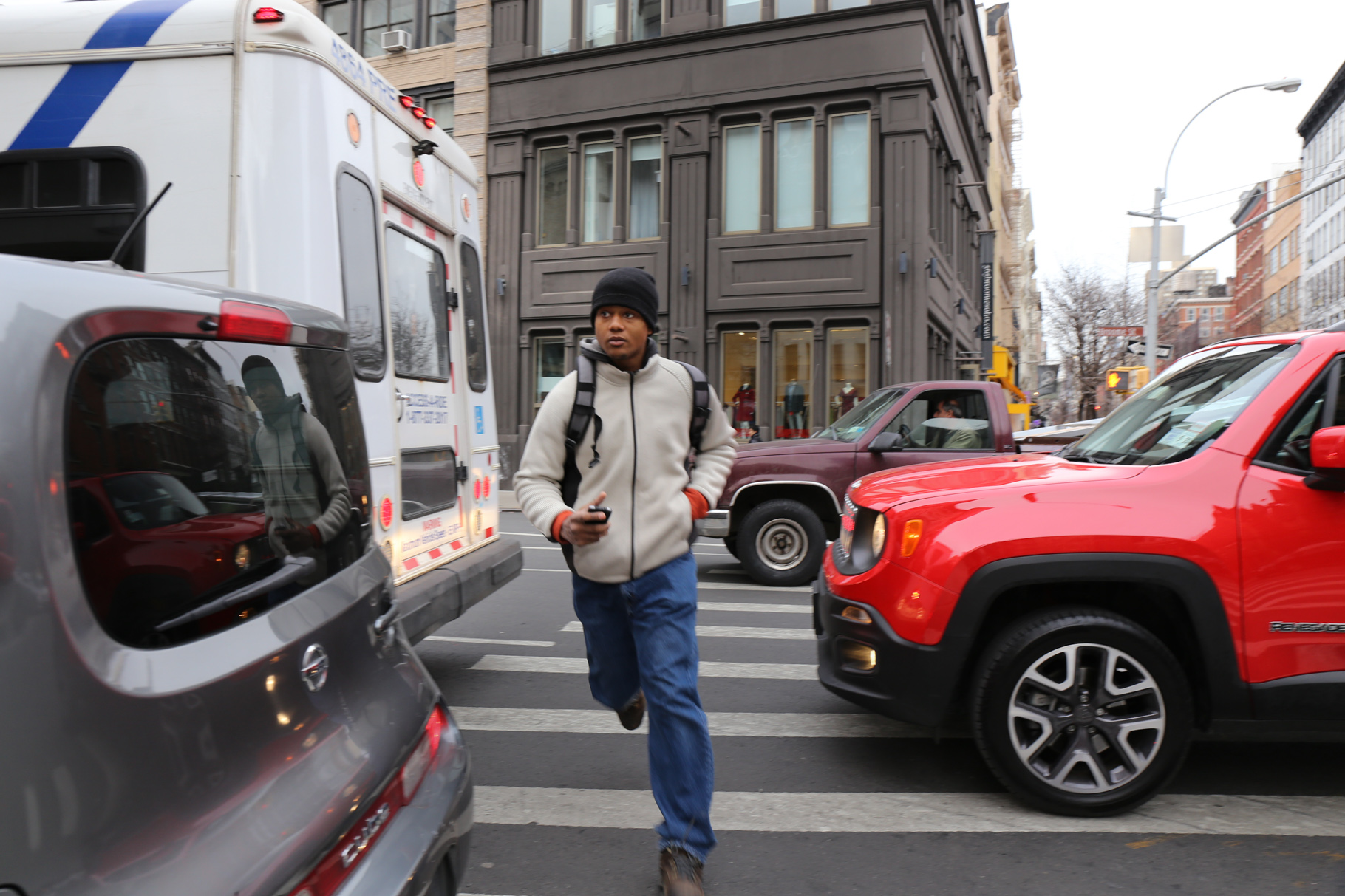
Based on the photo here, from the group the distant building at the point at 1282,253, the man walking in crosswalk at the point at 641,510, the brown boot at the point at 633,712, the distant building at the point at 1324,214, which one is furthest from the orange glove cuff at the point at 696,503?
the distant building at the point at 1282,253

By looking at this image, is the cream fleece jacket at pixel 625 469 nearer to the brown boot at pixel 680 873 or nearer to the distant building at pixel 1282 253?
the brown boot at pixel 680 873

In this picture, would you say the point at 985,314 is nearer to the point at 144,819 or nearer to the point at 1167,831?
the point at 1167,831

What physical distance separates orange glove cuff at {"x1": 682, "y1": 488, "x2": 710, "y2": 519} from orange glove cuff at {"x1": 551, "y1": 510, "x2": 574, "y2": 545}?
398mm

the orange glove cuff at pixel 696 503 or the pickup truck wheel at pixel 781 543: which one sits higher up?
the orange glove cuff at pixel 696 503

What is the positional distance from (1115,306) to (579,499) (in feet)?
115

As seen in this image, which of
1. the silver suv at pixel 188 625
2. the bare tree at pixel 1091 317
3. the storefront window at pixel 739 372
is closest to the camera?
the silver suv at pixel 188 625

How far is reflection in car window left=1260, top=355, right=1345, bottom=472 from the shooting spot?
11.5 ft

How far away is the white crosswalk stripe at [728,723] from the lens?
4.47 metres

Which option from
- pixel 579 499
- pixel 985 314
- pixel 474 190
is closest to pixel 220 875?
pixel 579 499

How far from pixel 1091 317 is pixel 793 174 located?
62.5 feet

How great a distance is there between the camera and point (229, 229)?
3877mm

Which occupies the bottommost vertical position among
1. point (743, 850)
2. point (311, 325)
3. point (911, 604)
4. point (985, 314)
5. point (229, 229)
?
point (743, 850)

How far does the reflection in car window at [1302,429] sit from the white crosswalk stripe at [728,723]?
1.92 metres

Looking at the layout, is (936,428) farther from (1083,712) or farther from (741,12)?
(741,12)
